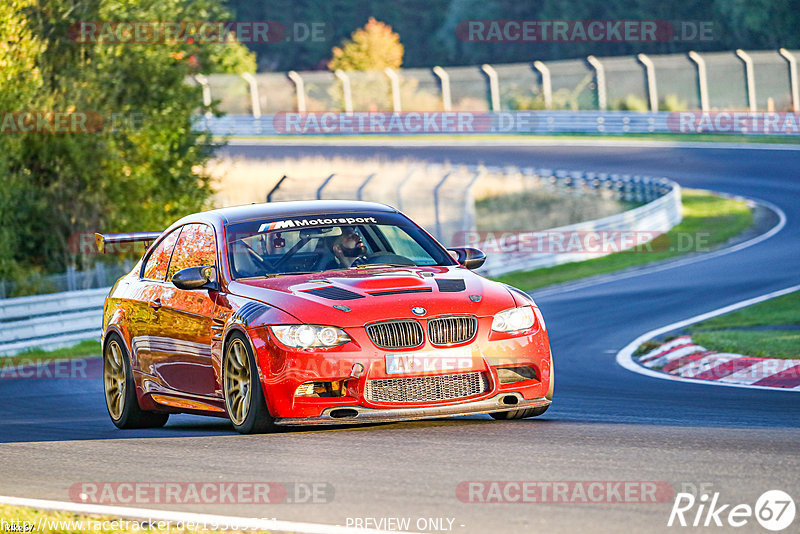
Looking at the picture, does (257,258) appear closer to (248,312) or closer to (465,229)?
(248,312)

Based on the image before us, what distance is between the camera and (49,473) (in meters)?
7.69

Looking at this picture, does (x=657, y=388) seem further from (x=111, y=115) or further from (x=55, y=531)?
(x=111, y=115)

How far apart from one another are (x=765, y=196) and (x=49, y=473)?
3032 centimetres

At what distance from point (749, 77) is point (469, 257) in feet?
140

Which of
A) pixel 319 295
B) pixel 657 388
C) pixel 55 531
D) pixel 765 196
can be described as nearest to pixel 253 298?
pixel 319 295

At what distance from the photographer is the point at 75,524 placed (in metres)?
6.02

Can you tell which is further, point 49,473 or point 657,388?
point 657,388

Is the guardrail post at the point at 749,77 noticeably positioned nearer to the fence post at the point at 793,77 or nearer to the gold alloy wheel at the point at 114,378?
the fence post at the point at 793,77

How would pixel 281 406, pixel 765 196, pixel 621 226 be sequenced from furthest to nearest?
1. pixel 765 196
2. pixel 621 226
3. pixel 281 406

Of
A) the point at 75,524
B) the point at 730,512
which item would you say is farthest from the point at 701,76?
the point at 75,524

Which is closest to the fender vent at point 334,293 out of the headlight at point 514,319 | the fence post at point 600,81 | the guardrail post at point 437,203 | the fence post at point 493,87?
the headlight at point 514,319

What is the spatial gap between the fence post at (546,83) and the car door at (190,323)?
4484cm

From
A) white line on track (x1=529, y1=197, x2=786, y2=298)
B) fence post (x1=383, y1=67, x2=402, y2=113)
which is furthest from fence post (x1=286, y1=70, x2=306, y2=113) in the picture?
white line on track (x1=529, y1=197, x2=786, y2=298)

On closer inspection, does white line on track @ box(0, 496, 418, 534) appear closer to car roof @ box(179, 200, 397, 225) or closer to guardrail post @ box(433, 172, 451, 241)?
car roof @ box(179, 200, 397, 225)
